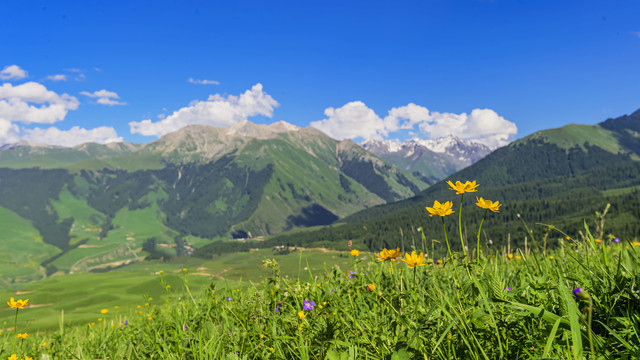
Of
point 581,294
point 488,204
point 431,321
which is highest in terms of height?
point 488,204

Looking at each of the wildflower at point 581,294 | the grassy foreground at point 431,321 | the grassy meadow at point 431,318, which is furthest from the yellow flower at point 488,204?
the wildflower at point 581,294

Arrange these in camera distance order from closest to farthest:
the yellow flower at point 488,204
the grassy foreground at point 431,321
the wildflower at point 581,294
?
the wildflower at point 581,294 → the grassy foreground at point 431,321 → the yellow flower at point 488,204

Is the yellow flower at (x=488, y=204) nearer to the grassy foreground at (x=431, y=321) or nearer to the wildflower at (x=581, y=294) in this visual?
→ the grassy foreground at (x=431, y=321)

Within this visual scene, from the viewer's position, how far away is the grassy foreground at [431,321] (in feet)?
7.35

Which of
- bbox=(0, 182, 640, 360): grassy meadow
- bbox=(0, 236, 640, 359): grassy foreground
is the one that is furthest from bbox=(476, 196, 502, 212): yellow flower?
bbox=(0, 236, 640, 359): grassy foreground

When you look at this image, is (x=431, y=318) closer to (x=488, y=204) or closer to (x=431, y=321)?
(x=431, y=321)

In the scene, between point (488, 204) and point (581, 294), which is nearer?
point (581, 294)

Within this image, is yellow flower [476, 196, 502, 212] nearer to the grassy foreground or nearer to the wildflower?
the grassy foreground

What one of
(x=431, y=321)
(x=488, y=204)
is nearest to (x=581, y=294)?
(x=488, y=204)

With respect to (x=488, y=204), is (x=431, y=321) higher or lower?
lower

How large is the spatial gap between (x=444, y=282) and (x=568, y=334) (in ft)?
7.56

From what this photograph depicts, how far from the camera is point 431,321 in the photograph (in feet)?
9.83

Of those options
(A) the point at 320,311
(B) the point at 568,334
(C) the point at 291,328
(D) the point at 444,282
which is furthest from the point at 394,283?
(B) the point at 568,334

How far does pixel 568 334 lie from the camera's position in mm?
2059
